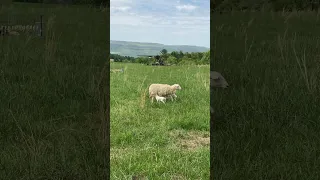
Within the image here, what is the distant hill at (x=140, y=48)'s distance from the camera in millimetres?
1867

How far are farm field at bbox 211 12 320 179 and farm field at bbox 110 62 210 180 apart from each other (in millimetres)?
236

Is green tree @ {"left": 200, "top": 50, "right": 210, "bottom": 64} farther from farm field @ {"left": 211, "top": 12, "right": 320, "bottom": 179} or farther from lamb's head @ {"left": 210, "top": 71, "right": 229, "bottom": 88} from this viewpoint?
lamb's head @ {"left": 210, "top": 71, "right": 229, "bottom": 88}

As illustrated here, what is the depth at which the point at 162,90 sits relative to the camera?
2.06 metres

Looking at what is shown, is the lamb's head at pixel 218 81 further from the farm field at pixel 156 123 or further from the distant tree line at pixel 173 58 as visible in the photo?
the distant tree line at pixel 173 58

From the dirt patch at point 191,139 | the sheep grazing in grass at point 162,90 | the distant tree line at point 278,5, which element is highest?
the distant tree line at point 278,5

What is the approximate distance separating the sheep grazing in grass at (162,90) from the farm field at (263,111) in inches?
10.6
